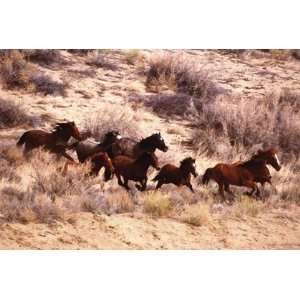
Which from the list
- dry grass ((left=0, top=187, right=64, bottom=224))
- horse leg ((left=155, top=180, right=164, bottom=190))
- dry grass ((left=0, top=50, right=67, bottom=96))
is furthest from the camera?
dry grass ((left=0, top=50, right=67, bottom=96))

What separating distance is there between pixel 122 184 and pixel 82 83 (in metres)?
0.95

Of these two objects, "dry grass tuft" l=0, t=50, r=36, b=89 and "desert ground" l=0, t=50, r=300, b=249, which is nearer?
"desert ground" l=0, t=50, r=300, b=249

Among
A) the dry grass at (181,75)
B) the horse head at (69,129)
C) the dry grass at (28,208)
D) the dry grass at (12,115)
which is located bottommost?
the dry grass at (28,208)

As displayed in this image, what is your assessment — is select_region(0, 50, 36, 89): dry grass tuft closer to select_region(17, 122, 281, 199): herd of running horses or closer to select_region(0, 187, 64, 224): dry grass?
select_region(17, 122, 281, 199): herd of running horses

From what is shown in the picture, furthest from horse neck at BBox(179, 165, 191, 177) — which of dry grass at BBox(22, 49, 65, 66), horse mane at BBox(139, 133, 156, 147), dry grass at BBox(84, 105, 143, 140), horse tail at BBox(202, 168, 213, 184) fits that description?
dry grass at BBox(22, 49, 65, 66)

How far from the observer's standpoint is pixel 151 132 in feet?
15.9

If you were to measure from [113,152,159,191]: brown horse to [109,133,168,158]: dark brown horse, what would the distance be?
50 mm

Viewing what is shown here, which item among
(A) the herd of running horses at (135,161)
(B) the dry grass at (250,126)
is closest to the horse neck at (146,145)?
(A) the herd of running horses at (135,161)

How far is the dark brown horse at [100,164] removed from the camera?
4707 mm

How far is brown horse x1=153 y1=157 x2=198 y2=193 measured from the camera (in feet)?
15.4

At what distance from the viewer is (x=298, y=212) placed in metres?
4.77

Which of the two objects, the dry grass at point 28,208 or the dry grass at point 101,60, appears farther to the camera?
the dry grass at point 101,60

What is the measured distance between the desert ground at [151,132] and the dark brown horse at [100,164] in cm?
5

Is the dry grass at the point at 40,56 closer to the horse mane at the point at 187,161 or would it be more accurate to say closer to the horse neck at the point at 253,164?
the horse mane at the point at 187,161
